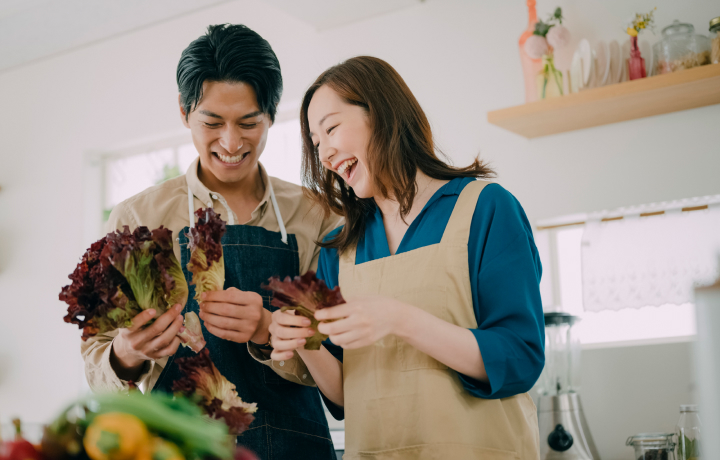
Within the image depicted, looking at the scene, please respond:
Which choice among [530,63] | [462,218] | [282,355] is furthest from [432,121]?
[282,355]

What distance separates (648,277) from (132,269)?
2.23m

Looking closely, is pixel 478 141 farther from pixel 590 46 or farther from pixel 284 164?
pixel 284 164

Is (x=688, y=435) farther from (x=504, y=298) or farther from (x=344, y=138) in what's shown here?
(x=344, y=138)

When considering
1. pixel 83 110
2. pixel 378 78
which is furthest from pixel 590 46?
pixel 83 110

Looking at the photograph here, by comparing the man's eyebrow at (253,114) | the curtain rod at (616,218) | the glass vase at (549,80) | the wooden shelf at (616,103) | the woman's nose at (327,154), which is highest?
the glass vase at (549,80)

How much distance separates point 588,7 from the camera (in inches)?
108

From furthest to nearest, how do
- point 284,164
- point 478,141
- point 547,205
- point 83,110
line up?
1. point 83,110
2. point 284,164
3. point 478,141
4. point 547,205

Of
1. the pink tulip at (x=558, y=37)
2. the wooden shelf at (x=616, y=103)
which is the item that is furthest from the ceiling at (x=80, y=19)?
the wooden shelf at (x=616, y=103)

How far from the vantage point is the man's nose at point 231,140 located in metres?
1.65

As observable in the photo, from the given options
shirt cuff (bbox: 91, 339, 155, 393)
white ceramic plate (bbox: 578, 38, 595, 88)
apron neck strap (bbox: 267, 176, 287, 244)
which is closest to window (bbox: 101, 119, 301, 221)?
white ceramic plate (bbox: 578, 38, 595, 88)

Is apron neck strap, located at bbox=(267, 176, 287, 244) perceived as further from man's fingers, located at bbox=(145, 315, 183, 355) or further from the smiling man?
man's fingers, located at bbox=(145, 315, 183, 355)

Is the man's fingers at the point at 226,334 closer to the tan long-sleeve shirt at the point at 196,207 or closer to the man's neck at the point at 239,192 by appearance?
the tan long-sleeve shirt at the point at 196,207

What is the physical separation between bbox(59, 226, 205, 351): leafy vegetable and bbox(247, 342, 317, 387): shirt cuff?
0.33m

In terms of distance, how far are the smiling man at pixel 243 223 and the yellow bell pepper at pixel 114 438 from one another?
2.46 feet
